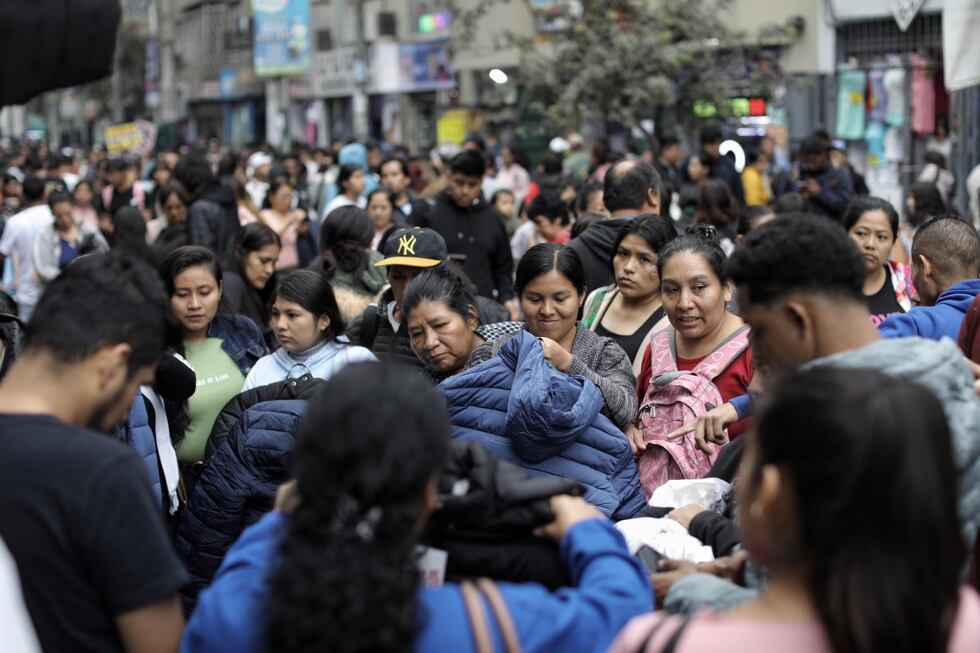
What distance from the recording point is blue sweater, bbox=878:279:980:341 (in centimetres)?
414

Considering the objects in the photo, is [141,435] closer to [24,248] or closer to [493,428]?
[493,428]

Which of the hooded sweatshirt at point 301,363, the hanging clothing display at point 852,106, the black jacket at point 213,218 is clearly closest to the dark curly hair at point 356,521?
the hooded sweatshirt at point 301,363

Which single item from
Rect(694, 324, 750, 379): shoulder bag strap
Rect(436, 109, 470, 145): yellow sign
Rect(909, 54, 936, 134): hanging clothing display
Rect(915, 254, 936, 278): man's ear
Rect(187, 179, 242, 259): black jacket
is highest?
Rect(436, 109, 470, 145): yellow sign

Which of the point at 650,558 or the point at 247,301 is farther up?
the point at 247,301

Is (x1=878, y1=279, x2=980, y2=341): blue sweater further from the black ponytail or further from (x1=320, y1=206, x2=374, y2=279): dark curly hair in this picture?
(x1=320, y1=206, x2=374, y2=279): dark curly hair

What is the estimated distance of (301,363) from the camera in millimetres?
5438

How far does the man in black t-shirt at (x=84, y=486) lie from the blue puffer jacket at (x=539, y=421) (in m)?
1.25

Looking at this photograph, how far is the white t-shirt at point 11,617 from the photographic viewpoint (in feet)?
7.43

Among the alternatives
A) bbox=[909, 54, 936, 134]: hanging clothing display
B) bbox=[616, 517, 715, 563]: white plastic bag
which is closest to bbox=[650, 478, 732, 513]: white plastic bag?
bbox=[616, 517, 715, 563]: white plastic bag

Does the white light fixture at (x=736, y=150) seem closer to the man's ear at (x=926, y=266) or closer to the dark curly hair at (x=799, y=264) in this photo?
the man's ear at (x=926, y=266)

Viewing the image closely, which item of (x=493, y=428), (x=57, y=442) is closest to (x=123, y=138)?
(x=493, y=428)

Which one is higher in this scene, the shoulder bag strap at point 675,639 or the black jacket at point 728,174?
the black jacket at point 728,174

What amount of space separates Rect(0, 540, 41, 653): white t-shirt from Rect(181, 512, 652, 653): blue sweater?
30 cm

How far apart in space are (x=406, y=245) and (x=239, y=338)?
95 cm
